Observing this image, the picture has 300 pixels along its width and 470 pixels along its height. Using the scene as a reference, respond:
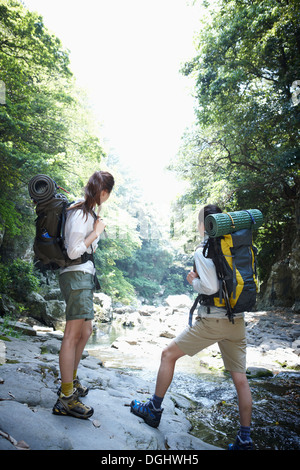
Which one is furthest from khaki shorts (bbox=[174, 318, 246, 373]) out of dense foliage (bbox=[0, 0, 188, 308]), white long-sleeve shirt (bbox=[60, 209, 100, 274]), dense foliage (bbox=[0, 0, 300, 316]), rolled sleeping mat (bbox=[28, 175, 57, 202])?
dense foliage (bbox=[0, 0, 188, 308])

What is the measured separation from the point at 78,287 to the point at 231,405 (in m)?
2.57

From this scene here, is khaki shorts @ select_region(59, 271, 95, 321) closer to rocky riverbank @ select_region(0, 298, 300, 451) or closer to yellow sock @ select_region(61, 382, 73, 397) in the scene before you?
yellow sock @ select_region(61, 382, 73, 397)

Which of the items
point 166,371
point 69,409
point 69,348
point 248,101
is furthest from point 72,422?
point 248,101

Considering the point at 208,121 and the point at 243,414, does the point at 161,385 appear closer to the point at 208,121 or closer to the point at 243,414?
the point at 243,414

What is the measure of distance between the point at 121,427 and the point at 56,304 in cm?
983

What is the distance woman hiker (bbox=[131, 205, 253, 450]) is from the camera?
2141 millimetres

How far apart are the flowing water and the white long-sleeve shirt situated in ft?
6.27

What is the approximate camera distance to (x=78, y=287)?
2119 millimetres

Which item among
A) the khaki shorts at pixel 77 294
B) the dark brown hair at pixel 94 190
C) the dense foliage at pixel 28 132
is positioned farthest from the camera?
the dense foliage at pixel 28 132

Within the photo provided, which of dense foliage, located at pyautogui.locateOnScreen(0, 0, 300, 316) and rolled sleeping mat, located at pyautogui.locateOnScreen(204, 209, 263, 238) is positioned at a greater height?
dense foliage, located at pyautogui.locateOnScreen(0, 0, 300, 316)

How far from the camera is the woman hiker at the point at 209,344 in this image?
7.02 ft

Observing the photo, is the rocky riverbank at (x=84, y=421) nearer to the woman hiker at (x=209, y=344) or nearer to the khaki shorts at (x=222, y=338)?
the woman hiker at (x=209, y=344)

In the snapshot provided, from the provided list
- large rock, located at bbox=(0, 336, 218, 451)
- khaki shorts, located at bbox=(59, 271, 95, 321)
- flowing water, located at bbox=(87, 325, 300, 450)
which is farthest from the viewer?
flowing water, located at bbox=(87, 325, 300, 450)

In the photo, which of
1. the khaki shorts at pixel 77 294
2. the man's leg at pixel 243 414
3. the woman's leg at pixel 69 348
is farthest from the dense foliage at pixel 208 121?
the man's leg at pixel 243 414
